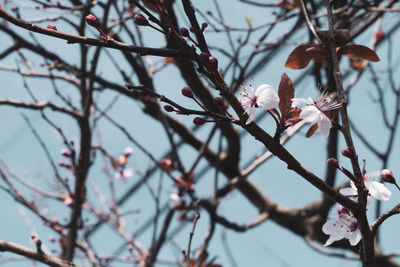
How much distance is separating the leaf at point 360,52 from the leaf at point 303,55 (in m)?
0.04

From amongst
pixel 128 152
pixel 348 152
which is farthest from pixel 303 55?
pixel 128 152

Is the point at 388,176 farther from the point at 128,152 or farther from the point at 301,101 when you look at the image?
the point at 128,152

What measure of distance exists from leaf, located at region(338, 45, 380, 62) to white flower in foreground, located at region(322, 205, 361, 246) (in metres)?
0.27

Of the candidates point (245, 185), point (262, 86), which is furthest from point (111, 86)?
point (262, 86)

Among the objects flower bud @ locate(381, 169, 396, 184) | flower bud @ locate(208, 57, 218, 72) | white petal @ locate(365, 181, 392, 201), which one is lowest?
white petal @ locate(365, 181, 392, 201)

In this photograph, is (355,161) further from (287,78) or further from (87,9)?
(87,9)

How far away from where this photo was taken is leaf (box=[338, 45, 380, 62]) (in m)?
0.64

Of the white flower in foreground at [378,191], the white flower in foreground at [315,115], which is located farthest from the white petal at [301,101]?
the white flower in foreground at [378,191]

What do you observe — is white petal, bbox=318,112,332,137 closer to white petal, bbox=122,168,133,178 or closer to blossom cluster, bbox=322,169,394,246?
blossom cluster, bbox=322,169,394,246

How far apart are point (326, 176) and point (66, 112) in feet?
4.49

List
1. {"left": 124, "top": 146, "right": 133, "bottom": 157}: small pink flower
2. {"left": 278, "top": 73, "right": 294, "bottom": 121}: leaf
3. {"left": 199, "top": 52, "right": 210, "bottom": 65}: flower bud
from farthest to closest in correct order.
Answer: {"left": 124, "top": 146, "right": 133, "bottom": 157}: small pink flower → {"left": 278, "top": 73, "right": 294, "bottom": 121}: leaf → {"left": 199, "top": 52, "right": 210, "bottom": 65}: flower bud

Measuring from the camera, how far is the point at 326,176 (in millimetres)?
2094

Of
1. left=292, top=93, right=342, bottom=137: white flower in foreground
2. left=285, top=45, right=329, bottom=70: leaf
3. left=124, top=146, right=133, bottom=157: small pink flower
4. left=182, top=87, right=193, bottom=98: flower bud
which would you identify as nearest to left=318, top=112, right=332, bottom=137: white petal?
left=292, top=93, right=342, bottom=137: white flower in foreground

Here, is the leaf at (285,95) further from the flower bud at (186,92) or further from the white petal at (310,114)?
the flower bud at (186,92)
